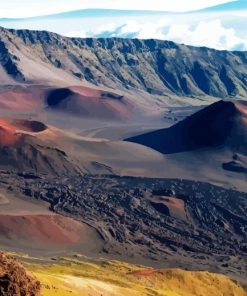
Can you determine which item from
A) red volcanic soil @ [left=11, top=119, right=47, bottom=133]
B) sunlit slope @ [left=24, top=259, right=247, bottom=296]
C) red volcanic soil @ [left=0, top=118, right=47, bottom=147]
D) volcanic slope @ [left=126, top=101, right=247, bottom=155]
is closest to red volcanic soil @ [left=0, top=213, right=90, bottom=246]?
sunlit slope @ [left=24, top=259, right=247, bottom=296]

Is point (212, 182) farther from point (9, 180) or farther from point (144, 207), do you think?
point (9, 180)

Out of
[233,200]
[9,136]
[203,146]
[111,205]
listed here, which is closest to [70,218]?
[111,205]

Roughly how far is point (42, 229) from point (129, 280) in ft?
109

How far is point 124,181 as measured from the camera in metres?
138

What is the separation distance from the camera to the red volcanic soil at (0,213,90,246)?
99.7 m

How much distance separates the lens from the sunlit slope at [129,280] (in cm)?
5897

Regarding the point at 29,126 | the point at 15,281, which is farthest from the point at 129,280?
the point at 29,126

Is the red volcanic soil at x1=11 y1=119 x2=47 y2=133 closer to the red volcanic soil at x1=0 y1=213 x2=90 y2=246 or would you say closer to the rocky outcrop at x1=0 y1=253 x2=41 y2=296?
the red volcanic soil at x1=0 y1=213 x2=90 y2=246

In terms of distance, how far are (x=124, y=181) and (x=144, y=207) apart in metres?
17.3

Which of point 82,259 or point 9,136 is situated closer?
point 82,259

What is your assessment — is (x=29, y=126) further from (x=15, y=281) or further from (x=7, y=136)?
(x=15, y=281)

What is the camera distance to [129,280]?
72500 millimetres

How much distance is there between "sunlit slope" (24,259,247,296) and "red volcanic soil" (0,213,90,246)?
38.0 ft

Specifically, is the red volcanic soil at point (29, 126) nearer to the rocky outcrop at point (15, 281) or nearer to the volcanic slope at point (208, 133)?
the volcanic slope at point (208, 133)
